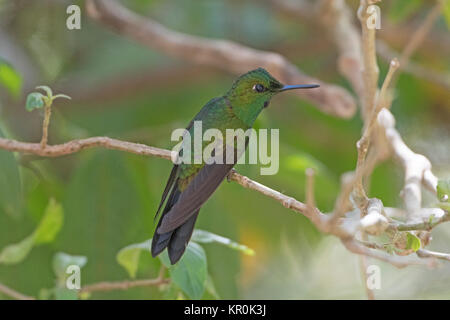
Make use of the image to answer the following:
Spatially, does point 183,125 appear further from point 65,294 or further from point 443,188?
point 443,188

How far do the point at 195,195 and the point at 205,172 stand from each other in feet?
0.20

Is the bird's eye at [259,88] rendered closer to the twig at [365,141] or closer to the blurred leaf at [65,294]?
the twig at [365,141]

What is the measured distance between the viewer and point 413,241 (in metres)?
1.18

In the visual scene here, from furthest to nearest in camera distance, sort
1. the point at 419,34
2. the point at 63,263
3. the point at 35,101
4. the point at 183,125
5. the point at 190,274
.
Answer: the point at 183,125 → the point at 419,34 → the point at 63,263 → the point at 190,274 → the point at 35,101

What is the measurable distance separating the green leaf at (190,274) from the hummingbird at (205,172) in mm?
214

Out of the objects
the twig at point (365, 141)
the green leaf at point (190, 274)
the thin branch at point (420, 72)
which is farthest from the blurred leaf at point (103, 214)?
the thin branch at point (420, 72)

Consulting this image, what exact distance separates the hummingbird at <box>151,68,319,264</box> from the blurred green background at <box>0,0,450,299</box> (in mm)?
705

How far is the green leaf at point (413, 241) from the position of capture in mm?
1175

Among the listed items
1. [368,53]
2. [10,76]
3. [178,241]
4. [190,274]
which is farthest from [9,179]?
[368,53]

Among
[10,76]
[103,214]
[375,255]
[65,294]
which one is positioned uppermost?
[10,76]

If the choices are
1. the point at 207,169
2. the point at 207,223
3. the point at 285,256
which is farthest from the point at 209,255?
the point at 285,256
